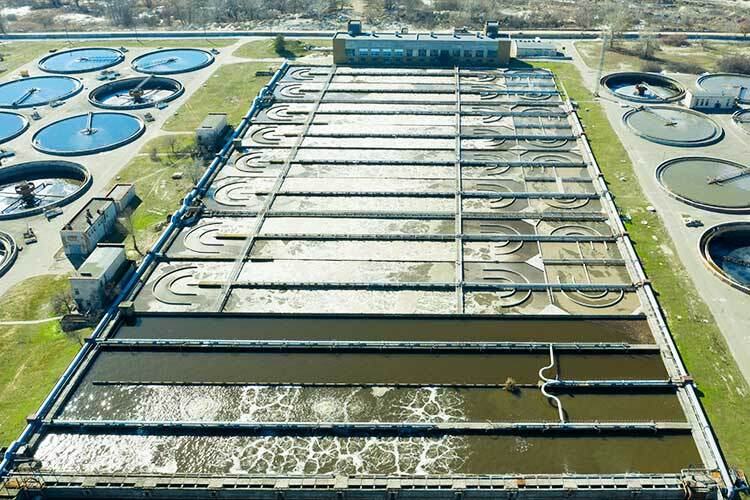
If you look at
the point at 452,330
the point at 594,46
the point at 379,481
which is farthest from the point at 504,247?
the point at 594,46

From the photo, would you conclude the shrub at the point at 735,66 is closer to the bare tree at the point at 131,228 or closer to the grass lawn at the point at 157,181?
the grass lawn at the point at 157,181

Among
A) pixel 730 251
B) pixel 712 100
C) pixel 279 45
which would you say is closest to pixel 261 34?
pixel 279 45

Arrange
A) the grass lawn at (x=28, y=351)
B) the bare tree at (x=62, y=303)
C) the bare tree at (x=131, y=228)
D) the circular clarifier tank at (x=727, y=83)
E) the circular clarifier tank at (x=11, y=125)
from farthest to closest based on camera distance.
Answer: the circular clarifier tank at (x=727, y=83), the circular clarifier tank at (x=11, y=125), the bare tree at (x=131, y=228), the bare tree at (x=62, y=303), the grass lawn at (x=28, y=351)

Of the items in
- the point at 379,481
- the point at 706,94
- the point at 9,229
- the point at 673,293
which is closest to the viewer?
the point at 379,481

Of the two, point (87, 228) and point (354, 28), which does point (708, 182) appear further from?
point (87, 228)

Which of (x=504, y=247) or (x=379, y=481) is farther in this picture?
(x=504, y=247)

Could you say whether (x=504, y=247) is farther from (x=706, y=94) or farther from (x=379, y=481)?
(x=706, y=94)

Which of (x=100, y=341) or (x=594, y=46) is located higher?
(x=594, y=46)

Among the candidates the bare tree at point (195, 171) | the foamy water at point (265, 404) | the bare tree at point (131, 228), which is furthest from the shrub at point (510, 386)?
the bare tree at point (195, 171)
